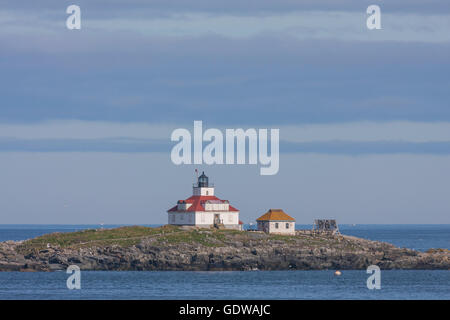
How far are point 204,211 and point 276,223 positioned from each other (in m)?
11.4

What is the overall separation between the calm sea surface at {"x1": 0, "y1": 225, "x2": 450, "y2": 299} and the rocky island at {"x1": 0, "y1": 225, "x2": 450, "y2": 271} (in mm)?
2626

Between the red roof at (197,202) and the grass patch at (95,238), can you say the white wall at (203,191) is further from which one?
the grass patch at (95,238)

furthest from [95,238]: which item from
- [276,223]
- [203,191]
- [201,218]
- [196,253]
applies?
[276,223]

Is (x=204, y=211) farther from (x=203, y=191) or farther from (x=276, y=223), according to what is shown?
(x=276, y=223)

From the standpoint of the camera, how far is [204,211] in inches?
4943

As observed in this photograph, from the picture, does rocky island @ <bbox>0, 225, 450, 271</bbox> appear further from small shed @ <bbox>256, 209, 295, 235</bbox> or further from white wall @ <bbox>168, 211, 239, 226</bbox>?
small shed @ <bbox>256, 209, 295, 235</bbox>

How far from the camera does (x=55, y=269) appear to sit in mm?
111625

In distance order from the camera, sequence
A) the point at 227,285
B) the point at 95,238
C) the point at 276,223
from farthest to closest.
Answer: the point at 276,223
the point at 95,238
the point at 227,285

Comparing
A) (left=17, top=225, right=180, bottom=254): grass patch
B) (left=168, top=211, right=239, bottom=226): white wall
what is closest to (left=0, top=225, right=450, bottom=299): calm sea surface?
(left=17, top=225, right=180, bottom=254): grass patch

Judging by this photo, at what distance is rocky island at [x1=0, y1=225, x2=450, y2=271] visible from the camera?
113438mm
